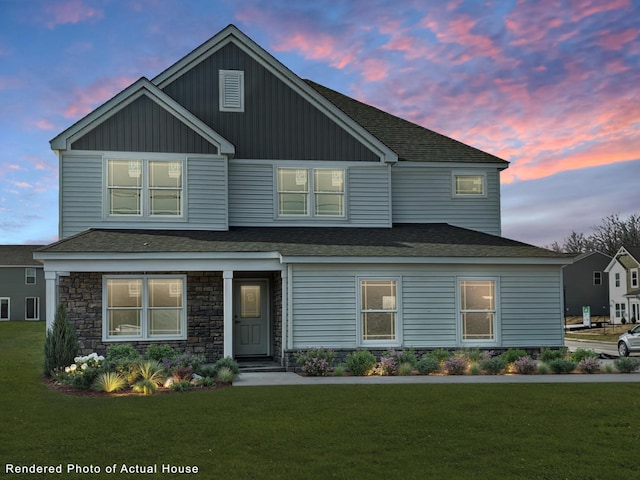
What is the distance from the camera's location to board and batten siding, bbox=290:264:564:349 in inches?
741

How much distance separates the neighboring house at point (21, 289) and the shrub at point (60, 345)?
43.3 metres

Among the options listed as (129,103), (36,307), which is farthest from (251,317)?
(36,307)

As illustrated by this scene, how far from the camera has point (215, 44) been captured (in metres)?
21.7

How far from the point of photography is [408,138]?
24875mm

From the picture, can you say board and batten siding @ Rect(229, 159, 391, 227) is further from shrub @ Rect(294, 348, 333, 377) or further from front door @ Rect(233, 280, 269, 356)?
shrub @ Rect(294, 348, 333, 377)

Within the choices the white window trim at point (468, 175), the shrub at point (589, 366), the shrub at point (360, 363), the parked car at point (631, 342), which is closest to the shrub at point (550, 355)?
the shrub at point (589, 366)

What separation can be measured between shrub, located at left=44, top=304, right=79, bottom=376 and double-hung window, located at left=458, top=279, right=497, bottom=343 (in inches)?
414

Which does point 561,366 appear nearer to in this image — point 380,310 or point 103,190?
point 380,310

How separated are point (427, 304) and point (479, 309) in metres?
1.62

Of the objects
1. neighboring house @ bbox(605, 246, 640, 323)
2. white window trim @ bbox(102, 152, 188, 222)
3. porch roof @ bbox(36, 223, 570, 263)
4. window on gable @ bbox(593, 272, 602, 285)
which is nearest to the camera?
porch roof @ bbox(36, 223, 570, 263)

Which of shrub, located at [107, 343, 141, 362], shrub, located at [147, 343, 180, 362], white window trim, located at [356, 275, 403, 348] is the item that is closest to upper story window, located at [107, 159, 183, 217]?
shrub, located at [107, 343, 141, 362]

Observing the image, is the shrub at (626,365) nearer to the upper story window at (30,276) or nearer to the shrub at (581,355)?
the shrub at (581,355)

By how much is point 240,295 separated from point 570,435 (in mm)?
12394

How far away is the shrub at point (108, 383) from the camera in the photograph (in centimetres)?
1398
